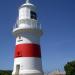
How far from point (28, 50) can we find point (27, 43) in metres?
0.61

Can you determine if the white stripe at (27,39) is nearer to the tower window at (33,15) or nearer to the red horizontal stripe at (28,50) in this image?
the red horizontal stripe at (28,50)

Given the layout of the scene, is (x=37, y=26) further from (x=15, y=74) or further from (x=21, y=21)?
(x=15, y=74)

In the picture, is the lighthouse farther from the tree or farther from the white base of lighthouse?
the tree

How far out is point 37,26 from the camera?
62.2 feet

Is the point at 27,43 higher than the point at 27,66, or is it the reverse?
the point at 27,43

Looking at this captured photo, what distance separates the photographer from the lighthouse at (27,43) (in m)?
17.9

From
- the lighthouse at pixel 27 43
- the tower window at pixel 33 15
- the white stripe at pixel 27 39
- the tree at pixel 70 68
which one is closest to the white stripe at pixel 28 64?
the lighthouse at pixel 27 43

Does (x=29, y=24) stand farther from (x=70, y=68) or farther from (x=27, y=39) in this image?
(x=70, y=68)

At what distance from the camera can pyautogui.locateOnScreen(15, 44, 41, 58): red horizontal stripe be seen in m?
18.0

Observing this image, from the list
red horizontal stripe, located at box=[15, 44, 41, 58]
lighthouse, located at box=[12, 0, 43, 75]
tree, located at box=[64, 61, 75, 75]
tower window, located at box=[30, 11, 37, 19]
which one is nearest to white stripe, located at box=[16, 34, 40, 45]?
lighthouse, located at box=[12, 0, 43, 75]

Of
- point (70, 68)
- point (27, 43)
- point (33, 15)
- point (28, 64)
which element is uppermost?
point (33, 15)

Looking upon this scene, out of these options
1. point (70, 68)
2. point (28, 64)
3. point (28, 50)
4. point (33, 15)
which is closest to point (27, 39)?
point (28, 50)

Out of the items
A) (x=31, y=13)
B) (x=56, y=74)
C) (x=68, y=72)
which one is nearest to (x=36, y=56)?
(x=31, y=13)

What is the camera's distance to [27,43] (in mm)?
18250
